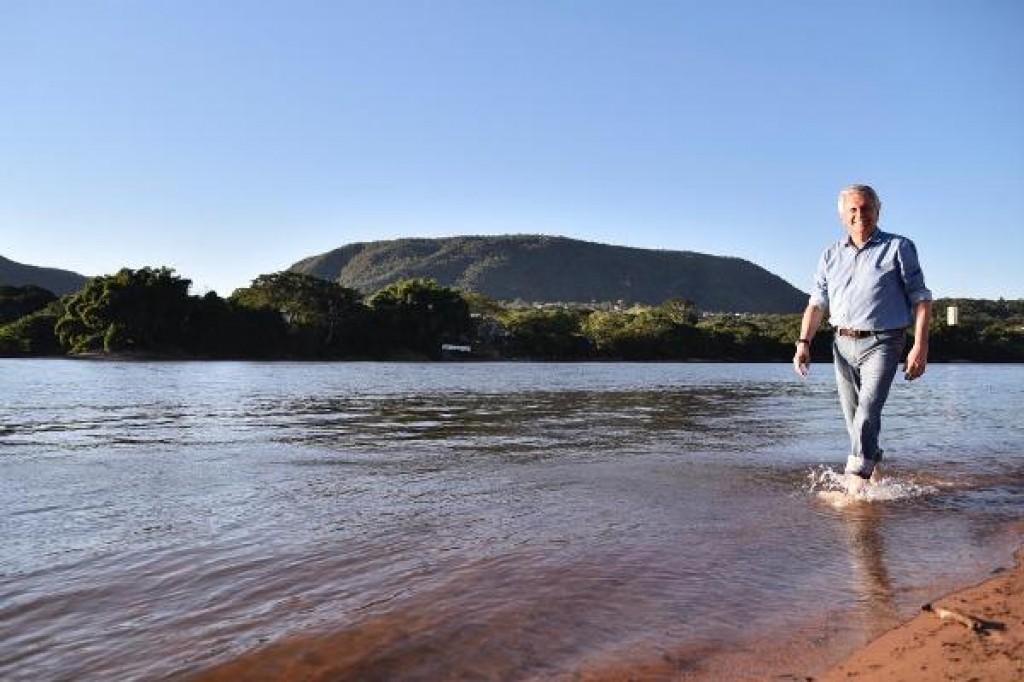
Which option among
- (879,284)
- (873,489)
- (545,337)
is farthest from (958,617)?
(545,337)

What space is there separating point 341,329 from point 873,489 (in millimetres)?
86584

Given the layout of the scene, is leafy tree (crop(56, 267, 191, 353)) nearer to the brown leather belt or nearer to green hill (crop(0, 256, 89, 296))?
the brown leather belt

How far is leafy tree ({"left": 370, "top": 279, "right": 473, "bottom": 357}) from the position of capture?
93312mm

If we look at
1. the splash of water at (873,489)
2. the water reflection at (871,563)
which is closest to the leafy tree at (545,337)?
the splash of water at (873,489)

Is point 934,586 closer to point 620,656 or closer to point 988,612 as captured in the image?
point 988,612

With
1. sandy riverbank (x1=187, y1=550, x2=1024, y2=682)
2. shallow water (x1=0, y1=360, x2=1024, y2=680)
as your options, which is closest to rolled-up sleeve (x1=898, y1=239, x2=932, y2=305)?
shallow water (x1=0, y1=360, x2=1024, y2=680)

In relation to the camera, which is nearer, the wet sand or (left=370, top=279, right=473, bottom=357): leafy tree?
the wet sand

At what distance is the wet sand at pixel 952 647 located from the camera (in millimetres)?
2762

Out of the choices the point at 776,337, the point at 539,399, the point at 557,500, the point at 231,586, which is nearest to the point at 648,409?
the point at 539,399

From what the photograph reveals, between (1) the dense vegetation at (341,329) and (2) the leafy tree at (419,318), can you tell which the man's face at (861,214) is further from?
(2) the leafy tree at (419,318)

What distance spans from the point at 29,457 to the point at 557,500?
5991 mm

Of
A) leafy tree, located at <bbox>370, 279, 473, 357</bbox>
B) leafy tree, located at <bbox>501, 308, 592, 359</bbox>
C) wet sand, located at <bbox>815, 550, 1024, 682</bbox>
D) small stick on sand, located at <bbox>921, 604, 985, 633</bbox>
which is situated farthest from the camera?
leafy tree, located at <bbox>501, 308, 592, 359</bbox>

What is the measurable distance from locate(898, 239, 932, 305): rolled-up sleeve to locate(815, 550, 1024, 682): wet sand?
3.37m

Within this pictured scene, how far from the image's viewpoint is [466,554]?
450 cm
